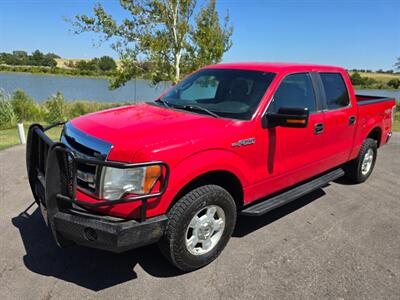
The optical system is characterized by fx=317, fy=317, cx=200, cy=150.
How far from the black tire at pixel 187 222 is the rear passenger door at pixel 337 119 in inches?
75.7

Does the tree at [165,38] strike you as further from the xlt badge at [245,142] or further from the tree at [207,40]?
the xlt badge at [245,142]

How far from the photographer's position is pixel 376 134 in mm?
5578

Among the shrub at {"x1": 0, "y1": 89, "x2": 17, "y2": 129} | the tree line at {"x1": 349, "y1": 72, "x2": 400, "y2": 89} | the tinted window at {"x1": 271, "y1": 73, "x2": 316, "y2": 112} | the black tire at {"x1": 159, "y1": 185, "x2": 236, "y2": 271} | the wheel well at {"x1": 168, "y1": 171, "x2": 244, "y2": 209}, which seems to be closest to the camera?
the black tire at {"x1": 159, "y1": 185, "x2": 236, "y2": 271}

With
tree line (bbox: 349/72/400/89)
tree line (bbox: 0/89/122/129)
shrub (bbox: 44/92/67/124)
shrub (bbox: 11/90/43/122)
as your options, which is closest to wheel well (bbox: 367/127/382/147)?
tree line (bbox: 0/89/122/129)

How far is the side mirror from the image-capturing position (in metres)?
2.98

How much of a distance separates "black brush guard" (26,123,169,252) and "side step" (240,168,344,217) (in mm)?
1130

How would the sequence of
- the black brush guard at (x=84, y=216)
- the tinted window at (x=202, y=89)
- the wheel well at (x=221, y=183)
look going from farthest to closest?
the tinted window at (x=202, y=89) → the wheel well at (x=221, y=183) → the black brush guard at (x=84, y=216)

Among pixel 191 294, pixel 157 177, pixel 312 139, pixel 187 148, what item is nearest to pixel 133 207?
pixel 157 177

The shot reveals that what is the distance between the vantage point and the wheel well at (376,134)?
5.45 metres

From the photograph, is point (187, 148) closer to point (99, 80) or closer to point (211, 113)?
point (211, 113)

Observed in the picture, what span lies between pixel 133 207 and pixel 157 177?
0.98ft

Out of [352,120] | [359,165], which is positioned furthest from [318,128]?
[359,165]

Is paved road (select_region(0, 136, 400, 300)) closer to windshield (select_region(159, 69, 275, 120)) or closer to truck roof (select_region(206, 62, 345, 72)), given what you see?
windshield (select_region(159, 69, 275, 120))

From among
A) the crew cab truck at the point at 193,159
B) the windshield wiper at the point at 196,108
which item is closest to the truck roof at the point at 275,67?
the crew cab truck at the point at 193,159
